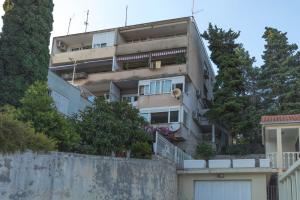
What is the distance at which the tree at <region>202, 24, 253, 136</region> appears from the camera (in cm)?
3194

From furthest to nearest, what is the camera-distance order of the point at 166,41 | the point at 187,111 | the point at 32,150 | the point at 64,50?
the point at 64,50 → the point at 166,41 → the point at 187,111 → the point at 32,150

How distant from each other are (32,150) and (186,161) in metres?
12.1

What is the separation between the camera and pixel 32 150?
34.6 feet

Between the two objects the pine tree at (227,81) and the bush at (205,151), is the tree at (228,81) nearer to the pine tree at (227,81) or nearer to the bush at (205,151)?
the pine tree at (227,81)

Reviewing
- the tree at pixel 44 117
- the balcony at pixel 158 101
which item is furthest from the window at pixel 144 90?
the tree at pixel 44 117

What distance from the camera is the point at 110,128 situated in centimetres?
1697

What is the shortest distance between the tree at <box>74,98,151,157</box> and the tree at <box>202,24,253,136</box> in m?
14.2

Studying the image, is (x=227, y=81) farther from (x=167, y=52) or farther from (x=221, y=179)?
(x=221, y=179)

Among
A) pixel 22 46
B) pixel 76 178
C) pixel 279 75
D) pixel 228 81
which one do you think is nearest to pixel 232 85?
pixel 228 81

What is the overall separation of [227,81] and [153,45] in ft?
21.7

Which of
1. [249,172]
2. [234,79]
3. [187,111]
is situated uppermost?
[234,79]

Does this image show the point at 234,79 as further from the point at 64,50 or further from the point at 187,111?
the point at 64,50

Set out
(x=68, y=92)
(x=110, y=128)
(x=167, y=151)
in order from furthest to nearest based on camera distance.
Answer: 1. (x=68, y=92)
2. (x=167, y=151)
3. (x=110, y=128)

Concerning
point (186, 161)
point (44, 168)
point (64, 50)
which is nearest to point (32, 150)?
point (44, 168)
